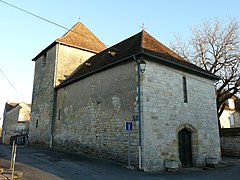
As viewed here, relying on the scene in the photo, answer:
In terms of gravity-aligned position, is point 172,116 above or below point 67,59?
below

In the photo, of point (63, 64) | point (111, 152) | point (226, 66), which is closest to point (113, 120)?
point (111, 152)

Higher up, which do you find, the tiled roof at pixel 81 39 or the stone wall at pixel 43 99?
the tiled roof at pixel 81 39

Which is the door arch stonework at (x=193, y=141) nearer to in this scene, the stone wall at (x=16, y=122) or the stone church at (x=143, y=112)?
the stone church at (x=143, y=112)

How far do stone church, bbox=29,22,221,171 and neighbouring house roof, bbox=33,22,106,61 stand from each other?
4863mm

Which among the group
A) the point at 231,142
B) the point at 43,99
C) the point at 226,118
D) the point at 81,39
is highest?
the point at 81,39

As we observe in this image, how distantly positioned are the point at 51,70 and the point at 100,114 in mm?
8811

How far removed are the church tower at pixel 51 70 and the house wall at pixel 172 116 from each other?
992 centimetres

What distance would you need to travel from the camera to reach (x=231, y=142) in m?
17.0

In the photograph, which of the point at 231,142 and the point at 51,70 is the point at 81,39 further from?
the point at 231,142

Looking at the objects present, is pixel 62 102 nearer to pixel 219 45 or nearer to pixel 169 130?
pixel 169 130

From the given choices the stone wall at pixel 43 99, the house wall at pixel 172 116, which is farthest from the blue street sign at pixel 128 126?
the stone wall at pixel 43 99

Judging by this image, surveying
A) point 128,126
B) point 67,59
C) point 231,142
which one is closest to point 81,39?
point 67,59

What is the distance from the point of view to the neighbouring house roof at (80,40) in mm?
19141

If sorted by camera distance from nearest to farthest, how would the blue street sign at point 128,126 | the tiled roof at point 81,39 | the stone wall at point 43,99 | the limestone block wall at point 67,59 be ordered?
the blue street sign at point 128,126
the stone wall at point 43,99
the limestone block wall at point 67,59
the tiled roof at point 81,39
